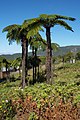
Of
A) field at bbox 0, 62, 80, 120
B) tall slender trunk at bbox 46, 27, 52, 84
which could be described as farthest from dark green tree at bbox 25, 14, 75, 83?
field at bbox 0, 62, 80, 120

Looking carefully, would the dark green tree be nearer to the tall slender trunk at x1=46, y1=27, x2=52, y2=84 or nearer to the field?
the tall slender trunk at x1=46, y1=27, x2=52, y2=84

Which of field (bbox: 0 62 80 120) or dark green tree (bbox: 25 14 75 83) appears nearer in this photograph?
field (bbox: 0 62 80 120)

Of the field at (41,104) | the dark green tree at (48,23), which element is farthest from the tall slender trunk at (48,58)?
the field at (41,104)

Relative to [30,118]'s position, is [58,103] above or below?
above

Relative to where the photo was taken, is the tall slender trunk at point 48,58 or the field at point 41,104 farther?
the tall slender trunk at point 48,58

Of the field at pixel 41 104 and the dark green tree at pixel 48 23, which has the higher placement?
the dark green tree at pixel 48 23

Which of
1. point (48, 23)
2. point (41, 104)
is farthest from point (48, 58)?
point (41, 104)

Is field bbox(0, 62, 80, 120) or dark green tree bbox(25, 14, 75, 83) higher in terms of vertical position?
dark green tree bbox(25, 14, 75, 83)

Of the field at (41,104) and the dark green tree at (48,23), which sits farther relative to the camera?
the dark green tree at (48,23)

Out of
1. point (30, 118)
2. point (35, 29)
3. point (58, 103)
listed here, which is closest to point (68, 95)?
point (58, 103)

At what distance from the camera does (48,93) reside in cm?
779

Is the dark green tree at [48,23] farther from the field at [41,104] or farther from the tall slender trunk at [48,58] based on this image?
the field at [41,104]

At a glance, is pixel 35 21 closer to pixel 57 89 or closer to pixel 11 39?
pixel 11 39

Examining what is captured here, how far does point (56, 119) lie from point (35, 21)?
17292 mm
